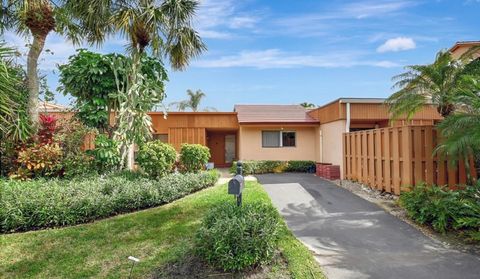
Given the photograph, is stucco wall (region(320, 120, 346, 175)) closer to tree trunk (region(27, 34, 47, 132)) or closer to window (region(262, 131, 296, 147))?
window (region(262, 131, 296, 147))

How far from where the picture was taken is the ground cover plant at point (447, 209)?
597 cm

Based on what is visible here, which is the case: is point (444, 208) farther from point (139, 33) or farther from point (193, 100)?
point (193, 100)

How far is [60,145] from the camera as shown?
10.2 m

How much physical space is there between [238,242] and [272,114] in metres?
15.2

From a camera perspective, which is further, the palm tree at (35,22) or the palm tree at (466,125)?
the palm tree at (35,22)

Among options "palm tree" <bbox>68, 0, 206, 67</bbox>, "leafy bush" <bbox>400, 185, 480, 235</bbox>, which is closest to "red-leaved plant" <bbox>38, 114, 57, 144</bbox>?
"palm tree" <bbox>68, 0, 206, 67</bbox>

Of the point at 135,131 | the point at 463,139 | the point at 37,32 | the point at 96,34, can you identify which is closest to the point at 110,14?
the point at 96,34

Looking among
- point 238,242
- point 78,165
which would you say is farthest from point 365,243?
point 78,165

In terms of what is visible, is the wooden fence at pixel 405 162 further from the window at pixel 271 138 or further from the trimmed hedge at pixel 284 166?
the window at pixel 271 138

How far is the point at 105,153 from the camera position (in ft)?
32.1

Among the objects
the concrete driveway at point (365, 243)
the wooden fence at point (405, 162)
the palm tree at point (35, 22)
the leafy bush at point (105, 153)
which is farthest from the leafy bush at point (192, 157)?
the wooden fence at point (405, 162)

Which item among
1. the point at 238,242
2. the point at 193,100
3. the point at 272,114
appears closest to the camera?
the point at 238,242

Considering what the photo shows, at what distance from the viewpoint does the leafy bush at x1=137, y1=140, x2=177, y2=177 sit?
9.52 meters

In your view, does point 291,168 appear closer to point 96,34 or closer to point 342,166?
point 342,166
